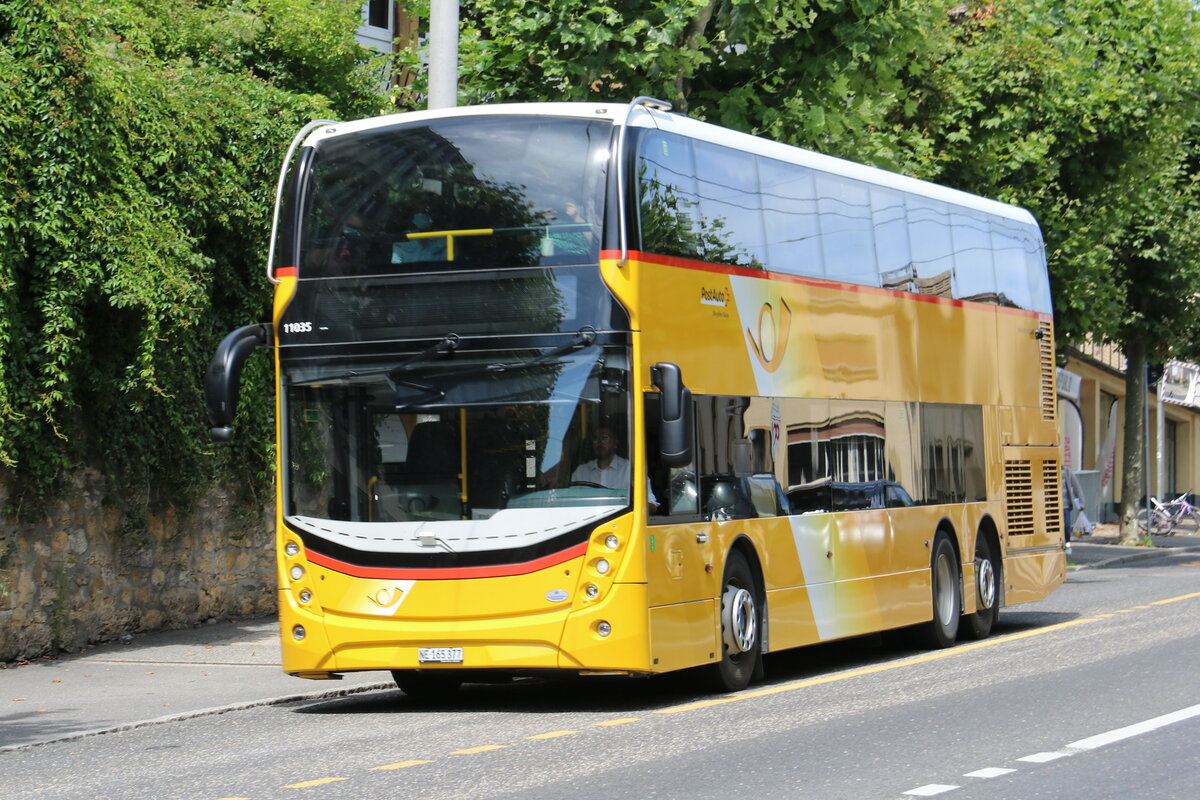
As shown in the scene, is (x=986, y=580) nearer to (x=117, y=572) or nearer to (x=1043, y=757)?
(x=117, y=572)

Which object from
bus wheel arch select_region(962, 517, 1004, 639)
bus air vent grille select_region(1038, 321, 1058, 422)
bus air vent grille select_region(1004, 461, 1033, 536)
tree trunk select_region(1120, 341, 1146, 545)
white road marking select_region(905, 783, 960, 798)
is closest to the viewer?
white road marking select_region(905, 783, 960, 798)

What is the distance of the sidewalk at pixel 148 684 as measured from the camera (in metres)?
12.2

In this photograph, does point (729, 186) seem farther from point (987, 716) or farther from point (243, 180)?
point (243, 180)

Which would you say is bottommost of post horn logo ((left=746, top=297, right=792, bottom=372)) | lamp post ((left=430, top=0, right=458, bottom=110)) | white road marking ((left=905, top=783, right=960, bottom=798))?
white road marking ((left=905, top=783, right=960, bottom=798))

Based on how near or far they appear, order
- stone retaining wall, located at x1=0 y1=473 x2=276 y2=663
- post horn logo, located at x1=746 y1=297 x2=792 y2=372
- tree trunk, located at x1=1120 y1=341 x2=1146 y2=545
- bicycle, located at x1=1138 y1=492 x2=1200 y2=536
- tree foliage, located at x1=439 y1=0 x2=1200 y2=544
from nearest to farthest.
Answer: post horn logo, located at x1=746 y1=297 x2=792 y2=372 → stone retaining wall, located at x1=0 y1=473 x2=276 y2=663 → tree foliage, located at x1=439 y1=0 x2=1200 y2=544 → tree trunk, located at x1=1120 y1=341 x2=1146 y2=545 → bicycle, located at x1=1138 y1=492 x2=1200 y2=536

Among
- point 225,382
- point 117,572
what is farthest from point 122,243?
point 225,382

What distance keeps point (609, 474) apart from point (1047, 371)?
990 centimetres

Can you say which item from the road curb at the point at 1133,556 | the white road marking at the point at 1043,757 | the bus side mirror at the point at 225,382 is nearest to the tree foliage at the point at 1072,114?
the road curb at the point at 1133,556

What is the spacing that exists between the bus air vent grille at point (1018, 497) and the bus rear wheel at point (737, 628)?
5.99m

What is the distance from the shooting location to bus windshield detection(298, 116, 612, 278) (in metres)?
12.1

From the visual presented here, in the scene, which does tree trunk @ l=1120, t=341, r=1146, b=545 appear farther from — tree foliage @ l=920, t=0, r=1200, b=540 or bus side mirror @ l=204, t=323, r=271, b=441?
bus side mirror @ l=204, t=323, r=271, b=441

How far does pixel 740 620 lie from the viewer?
43.8ft

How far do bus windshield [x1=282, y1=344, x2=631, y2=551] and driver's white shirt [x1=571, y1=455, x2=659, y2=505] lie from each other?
12mm

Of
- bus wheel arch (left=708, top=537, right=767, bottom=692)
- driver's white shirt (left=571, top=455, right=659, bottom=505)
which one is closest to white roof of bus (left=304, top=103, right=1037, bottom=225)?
Result: driver's white shirt (left=571, top=455, right=659, bottom=505)
